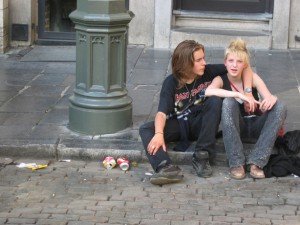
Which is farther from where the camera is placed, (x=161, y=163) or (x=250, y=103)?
(x=250, y=103)

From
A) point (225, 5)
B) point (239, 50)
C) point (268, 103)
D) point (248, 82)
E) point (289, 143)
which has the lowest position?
point (289, 143)

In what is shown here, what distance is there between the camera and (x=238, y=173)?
6164 mm

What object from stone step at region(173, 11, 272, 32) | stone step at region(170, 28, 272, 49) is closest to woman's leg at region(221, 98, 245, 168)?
stone step at region(170, 28, 272, 49)

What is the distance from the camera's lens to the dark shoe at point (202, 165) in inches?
244

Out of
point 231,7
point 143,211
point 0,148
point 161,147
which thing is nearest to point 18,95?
point 0,148

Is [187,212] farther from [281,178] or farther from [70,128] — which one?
[70,128]

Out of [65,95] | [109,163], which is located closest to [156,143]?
[109,163]

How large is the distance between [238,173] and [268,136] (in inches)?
15.2

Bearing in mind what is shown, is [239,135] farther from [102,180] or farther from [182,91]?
[102,180]

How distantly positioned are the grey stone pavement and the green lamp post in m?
0.16

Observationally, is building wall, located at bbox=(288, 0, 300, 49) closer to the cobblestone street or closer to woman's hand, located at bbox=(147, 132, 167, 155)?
the cobblestone street

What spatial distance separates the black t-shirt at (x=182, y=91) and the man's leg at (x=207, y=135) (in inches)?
8.4

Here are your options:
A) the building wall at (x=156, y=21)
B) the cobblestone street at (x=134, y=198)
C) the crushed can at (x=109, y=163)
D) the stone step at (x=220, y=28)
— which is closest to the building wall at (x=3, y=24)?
the building wall at (x=156, y=21)

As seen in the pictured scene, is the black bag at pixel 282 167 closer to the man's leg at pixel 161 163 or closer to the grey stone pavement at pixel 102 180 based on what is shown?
the grey stone pavement at pixel 102 180
